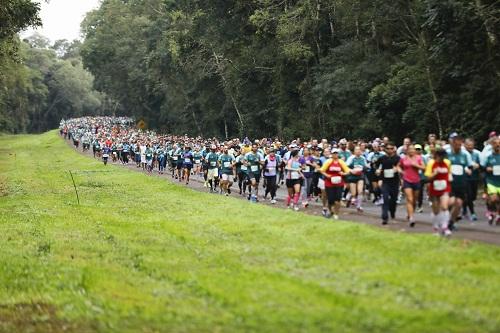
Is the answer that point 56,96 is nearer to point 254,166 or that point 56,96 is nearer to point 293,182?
point 254,166

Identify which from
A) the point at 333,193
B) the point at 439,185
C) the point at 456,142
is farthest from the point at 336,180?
the point at 439,185

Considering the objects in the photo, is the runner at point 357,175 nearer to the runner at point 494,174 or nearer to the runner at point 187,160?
the runner at point 494,174

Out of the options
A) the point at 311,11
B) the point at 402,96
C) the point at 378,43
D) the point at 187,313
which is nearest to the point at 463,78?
the point at 402,96

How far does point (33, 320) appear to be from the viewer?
10453 mm

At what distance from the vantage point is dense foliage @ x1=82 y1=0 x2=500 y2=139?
25922 mm

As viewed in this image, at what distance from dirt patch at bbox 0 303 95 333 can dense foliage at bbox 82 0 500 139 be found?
1850 centimetres

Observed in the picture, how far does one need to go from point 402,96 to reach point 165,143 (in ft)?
64.9

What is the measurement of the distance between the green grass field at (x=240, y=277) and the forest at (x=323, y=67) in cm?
1118

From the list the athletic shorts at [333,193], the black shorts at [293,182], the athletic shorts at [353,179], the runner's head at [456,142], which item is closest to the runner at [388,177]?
the athletic shorts at [333,193]

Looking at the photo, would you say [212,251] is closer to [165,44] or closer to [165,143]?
[165,143]

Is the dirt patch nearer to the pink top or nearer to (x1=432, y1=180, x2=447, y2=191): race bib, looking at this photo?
(x1=432, y1=180, x2=447, y2=191): race bib

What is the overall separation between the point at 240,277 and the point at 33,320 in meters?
3.40

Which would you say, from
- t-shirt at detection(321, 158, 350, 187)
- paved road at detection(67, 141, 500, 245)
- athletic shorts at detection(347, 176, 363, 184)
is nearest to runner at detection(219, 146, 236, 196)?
paved road at detection(67, 141, 500, 245)

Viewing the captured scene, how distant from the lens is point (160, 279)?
12.3 metres
